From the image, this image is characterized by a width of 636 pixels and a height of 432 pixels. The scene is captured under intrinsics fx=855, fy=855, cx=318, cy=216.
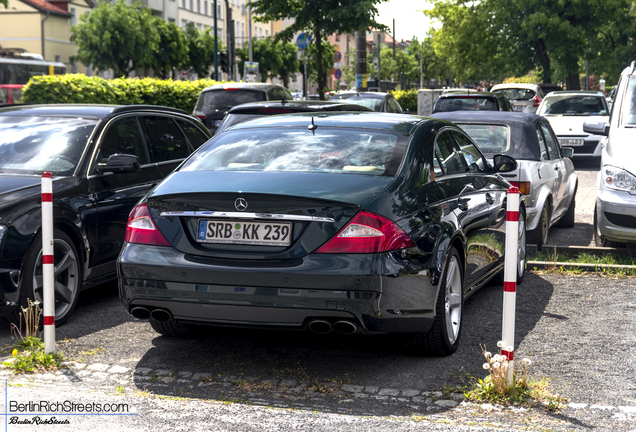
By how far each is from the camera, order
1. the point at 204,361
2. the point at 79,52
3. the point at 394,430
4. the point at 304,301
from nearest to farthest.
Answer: the point at 394,430, the point at 304,301, the point at 204,361, the point at 79,52

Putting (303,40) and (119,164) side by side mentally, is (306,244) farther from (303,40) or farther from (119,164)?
(303,40)

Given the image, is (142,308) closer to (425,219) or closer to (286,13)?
→ (425,219)

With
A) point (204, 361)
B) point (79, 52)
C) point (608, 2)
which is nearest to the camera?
point (204, 361)

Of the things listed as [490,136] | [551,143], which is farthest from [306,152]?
[551,143]

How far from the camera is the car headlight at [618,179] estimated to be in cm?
826

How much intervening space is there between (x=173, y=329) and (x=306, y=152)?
1509 millimetres

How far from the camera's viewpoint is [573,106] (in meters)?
21.8

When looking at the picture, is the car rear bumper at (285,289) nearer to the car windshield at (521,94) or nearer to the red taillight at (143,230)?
the red taillight at (143,230)

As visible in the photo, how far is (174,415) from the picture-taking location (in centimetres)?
401

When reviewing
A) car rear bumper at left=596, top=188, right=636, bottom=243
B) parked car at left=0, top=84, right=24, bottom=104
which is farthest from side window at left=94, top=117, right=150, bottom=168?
parked car at left=0, top=84, right=24, bottom=104

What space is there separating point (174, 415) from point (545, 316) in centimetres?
331

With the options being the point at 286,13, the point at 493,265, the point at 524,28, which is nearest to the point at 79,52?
the point at 524,28

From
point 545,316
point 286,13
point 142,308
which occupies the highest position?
point 286,13

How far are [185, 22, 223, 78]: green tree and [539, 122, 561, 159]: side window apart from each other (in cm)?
6395
